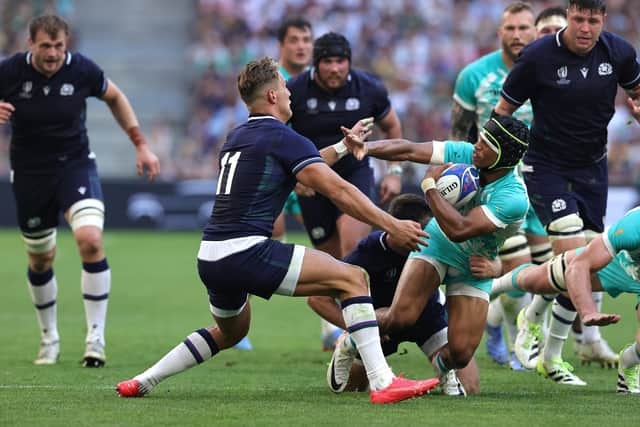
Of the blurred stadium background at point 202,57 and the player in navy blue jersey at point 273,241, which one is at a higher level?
the player in navy blue jersey at point 273,241

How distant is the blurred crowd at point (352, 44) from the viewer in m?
26.2

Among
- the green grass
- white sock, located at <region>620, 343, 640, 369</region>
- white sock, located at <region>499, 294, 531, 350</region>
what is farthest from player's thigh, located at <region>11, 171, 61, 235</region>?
white sock, located at <region>620, 343, 640, 369</region>

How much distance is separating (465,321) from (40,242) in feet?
13.8

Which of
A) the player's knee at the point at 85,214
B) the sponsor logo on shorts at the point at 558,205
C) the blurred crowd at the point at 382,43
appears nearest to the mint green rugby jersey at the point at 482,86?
the sponsor logo on shorts at the point at 558,205

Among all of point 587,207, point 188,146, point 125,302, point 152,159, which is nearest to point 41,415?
point 152,159

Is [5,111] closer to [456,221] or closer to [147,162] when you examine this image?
[147,162]

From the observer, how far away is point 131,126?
1061 centimetres

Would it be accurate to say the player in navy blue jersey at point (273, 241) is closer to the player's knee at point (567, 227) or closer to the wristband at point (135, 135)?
the player's knee at point (567, 227)

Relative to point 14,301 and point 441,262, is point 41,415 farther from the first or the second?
point 14,301

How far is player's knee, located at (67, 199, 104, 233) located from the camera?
32.1ft

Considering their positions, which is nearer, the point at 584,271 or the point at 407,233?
the point at 407,233

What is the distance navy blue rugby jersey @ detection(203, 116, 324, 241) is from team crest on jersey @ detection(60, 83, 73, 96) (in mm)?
3410

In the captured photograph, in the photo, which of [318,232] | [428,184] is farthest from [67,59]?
[428,184]

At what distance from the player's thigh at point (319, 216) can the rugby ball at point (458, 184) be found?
2.81 m
